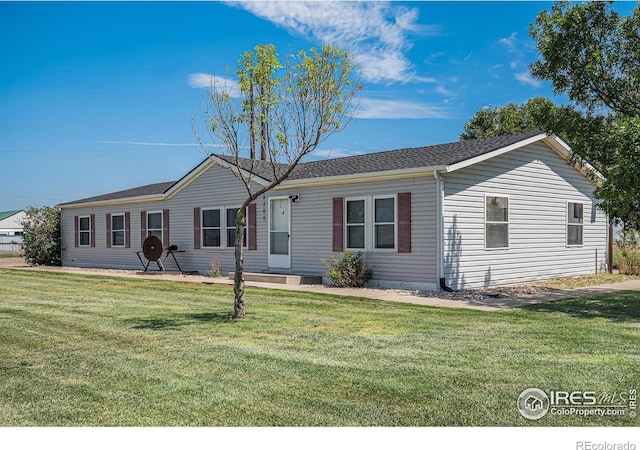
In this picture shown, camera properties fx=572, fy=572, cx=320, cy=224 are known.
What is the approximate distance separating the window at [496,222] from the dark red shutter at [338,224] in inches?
140

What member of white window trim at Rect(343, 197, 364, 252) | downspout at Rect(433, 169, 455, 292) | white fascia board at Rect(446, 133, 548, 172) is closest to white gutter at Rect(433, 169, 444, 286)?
downspout at Rect(433, 169, 455, 292)

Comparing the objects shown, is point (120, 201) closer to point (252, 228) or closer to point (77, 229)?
point (77, 229)

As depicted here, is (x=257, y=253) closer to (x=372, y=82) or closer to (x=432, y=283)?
(x=432, y=283)

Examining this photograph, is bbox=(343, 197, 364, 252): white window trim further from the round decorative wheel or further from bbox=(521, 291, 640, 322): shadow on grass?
the round decorative wheel

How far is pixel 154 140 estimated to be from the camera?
16344 mm

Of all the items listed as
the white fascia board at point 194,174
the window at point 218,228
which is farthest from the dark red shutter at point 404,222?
the window at point 218,228

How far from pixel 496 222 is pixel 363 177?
3554mm

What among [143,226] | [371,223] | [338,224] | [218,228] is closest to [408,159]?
[371,223]

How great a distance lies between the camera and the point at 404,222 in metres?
13.4

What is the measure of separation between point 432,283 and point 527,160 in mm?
4866

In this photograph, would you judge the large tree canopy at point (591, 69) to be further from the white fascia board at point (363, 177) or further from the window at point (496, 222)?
the white fascia board at point (363, 177)

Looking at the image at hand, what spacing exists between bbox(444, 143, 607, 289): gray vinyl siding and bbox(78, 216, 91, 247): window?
1681 cm
